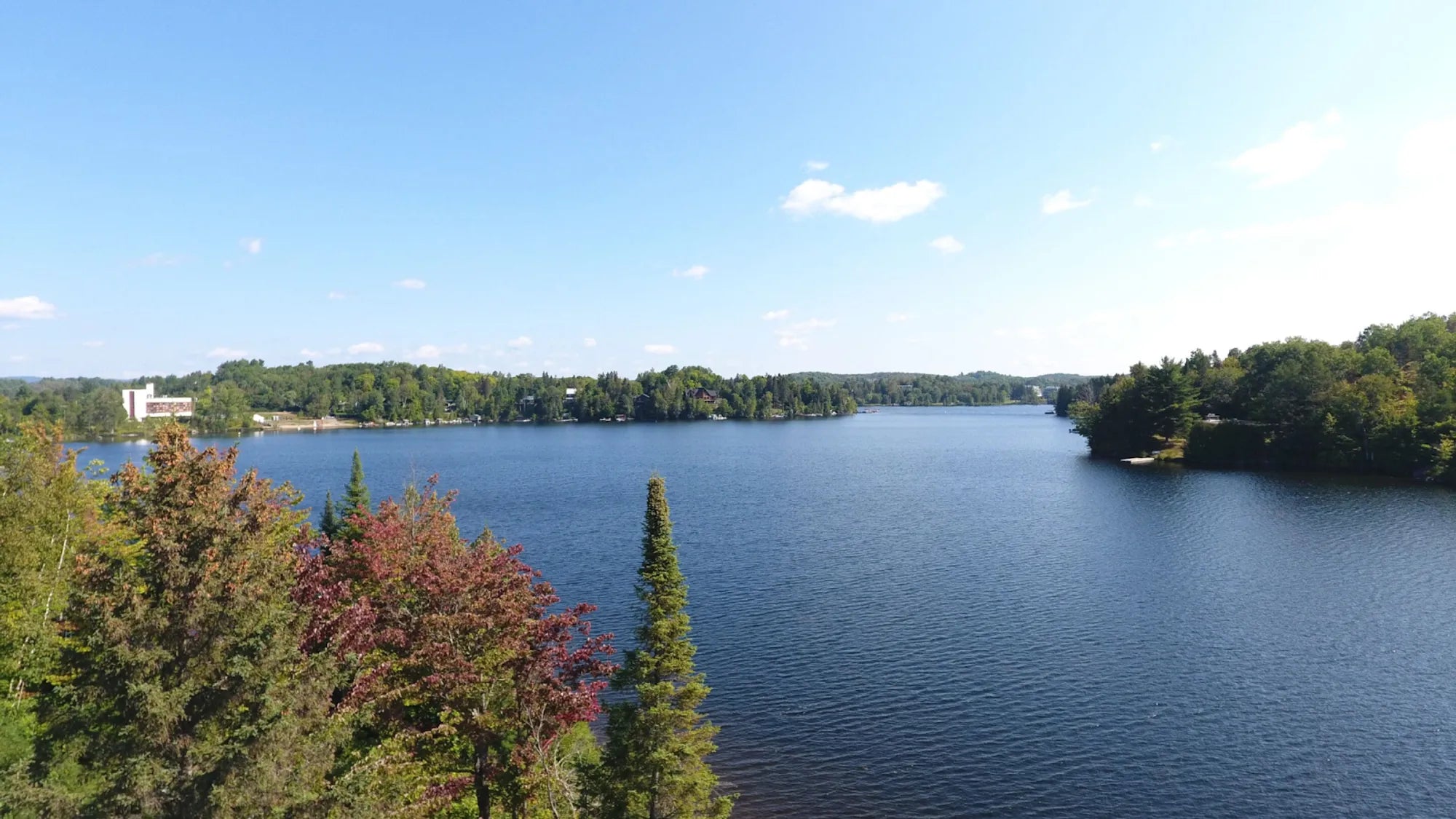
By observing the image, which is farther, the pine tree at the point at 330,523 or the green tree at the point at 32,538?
the pine tree at the point at 330,523

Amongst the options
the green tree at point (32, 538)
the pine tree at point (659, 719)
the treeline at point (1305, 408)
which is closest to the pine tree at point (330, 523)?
the green tree at point (32, 538)

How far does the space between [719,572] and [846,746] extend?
67.8 feet

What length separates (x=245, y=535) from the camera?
1112 cm

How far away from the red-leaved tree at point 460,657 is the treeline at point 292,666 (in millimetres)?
57

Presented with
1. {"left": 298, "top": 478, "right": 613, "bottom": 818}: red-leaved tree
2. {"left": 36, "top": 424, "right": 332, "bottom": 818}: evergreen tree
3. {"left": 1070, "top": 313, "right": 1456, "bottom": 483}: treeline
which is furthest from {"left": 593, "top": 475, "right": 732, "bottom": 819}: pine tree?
{"left": 1070, "top": 313, "right": 1456, "bottom": 483}: treeline

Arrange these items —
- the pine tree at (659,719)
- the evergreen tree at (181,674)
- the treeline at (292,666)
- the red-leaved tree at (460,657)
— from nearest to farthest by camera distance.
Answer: the evergreen tree at (181,674) → the treeline at (292,666) → the red-leaved tree at (460,657) → the pine tree at (659,719)

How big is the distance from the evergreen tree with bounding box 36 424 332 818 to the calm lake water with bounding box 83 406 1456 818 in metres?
15.3

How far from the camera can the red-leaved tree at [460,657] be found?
15.7 meters

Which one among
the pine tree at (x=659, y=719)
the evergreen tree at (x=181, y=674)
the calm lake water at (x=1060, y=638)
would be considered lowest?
the calm lake water at (x=1060, y=638)

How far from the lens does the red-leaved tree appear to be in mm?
15664

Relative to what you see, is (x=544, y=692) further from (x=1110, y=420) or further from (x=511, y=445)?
(x=511, y=445)

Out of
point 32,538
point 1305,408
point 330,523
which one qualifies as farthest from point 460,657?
point 1305,408

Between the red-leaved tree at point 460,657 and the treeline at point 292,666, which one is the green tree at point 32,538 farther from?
the red-leaved tree at point 460,657

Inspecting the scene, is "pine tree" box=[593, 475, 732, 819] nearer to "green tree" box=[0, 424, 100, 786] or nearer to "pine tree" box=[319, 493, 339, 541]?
"green tree" box=[0, 424, 100, 786]
